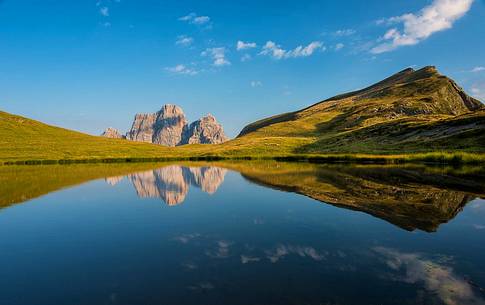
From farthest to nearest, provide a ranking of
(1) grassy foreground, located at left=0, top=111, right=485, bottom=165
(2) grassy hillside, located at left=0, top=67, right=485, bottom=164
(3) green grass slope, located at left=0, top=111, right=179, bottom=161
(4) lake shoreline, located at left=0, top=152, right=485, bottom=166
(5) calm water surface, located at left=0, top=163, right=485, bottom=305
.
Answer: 1. (3) green grass slope, located at left=0, top=111, right=179, bottom=161
2. (1) grassy foreground, located at left=0, top=111, right=485, bottom=165
3. (2) grassy hillside, located at left=0, top=67, right=485, bottom=164
4. (4) lake shoreline, located at left=0, top=152, right=485, bottom=166
5. (5) calm water surface, located at left=0, top=163, right=485, bottom=305

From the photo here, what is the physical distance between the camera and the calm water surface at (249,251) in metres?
9.68

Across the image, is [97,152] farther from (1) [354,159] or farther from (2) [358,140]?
(2) [358,140]

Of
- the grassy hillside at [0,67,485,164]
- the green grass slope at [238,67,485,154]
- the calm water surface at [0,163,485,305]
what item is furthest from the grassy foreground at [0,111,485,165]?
the calm water surface at [0,163,485,305]

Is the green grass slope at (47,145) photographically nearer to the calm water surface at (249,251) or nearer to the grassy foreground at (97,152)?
the grassy foreground at (97,152)

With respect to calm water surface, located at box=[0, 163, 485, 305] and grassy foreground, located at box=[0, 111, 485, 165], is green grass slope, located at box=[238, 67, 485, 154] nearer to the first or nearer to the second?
grassy foreground, located at box=[0, 111, 485, 165]

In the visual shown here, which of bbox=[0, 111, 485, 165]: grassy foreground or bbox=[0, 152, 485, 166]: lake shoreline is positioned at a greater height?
bbox=[0, 111, 485, 165]: grassy foreground

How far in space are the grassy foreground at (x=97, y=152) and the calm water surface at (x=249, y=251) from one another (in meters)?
53.8

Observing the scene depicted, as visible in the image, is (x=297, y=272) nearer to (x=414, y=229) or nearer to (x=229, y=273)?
(x=229, y=273)

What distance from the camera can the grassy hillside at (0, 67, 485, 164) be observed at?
79.2 m

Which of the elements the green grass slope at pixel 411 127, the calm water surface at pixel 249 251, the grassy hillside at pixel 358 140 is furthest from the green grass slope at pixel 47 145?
the calm water surface at pixel 249 251

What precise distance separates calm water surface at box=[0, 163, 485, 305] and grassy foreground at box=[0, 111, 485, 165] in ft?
176

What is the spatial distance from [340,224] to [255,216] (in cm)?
567

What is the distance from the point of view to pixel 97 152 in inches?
4466

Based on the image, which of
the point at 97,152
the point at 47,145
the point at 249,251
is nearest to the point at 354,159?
the point at 249,251
